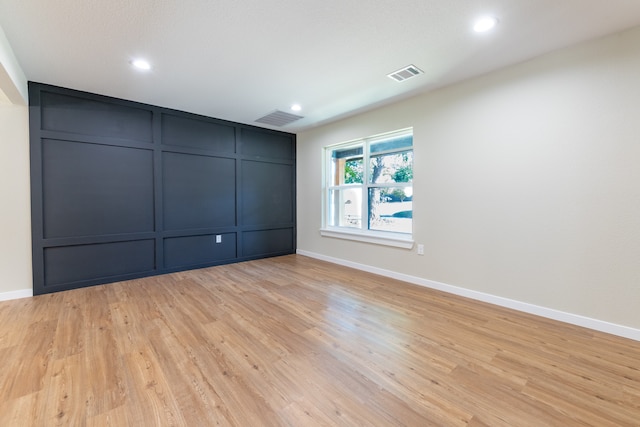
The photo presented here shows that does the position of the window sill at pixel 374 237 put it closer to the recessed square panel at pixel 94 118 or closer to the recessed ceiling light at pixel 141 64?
the recessed square panel at pixel 94 118

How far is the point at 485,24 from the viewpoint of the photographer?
2.08m

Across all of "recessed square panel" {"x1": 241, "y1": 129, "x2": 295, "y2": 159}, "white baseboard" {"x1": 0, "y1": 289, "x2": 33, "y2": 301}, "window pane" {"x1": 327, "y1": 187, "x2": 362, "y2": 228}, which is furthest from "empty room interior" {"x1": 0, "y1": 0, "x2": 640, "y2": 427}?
"recessed square panel" {"x1": 241, "y1": 129, "x2": 295, "y2": 159}

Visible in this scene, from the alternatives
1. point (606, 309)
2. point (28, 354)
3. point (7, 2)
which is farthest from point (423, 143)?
point (28, 354)

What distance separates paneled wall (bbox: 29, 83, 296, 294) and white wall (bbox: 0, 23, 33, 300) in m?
0.09

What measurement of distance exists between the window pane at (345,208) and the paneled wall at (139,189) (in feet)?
3.77

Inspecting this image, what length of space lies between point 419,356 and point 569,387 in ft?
2.80

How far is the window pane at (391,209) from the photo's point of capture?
3812 millimetres

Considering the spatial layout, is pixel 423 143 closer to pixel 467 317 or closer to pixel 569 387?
pixel 467 317

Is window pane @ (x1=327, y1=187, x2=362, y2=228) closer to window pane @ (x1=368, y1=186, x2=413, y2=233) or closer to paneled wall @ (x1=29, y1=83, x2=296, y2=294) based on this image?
window pane @ (x1=368, y1=186, x2=413, y2=233)

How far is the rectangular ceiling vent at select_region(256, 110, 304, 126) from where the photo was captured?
13.8ft

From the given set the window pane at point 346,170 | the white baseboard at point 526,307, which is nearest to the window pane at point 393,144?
the window pane at point 346,170

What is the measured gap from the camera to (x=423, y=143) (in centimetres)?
351

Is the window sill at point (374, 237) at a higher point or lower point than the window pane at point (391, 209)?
lower

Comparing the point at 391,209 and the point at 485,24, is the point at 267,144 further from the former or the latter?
the point at 485,24
